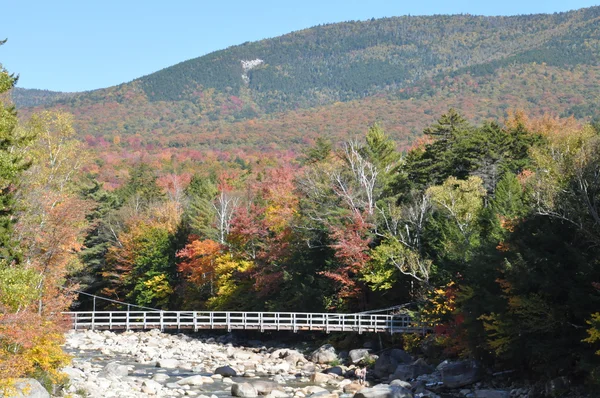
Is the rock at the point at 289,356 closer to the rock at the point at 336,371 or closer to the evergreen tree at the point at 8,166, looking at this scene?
the rock at the point at 336,371

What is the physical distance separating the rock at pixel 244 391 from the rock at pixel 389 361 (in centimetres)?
673

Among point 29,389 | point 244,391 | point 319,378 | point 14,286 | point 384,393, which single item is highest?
point 14,286

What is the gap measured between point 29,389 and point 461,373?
55.1ft

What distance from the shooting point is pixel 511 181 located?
36406 mm

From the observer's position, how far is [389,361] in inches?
1302

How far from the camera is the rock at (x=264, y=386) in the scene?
28844mm

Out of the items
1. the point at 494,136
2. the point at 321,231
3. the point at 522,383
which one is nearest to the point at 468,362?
the point at 522,383

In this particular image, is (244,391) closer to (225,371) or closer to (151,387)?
(151,387)

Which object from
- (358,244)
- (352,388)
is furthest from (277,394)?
(358,244)

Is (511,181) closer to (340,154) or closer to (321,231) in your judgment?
(321,231)

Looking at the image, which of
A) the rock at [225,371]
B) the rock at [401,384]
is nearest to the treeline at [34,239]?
the rock at [225,371]

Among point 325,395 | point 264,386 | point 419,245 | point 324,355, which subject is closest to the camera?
point 325,395

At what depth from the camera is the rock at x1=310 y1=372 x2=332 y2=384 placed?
31312 millimetres

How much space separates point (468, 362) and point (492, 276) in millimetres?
3892
